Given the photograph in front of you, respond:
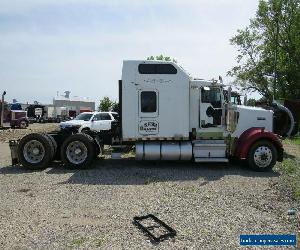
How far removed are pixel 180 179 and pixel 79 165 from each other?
139 inches

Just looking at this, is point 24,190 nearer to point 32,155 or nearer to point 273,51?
point 32,155

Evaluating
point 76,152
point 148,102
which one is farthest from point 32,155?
point 148,102

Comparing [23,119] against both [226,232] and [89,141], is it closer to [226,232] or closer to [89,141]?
[89,141]

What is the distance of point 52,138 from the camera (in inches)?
547

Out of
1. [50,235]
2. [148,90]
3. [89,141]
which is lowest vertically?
[50,235]

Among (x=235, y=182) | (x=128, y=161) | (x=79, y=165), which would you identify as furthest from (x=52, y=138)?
(x=235, y=182)

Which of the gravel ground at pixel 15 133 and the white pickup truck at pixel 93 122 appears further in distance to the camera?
the gravel ground at pixel 15 133

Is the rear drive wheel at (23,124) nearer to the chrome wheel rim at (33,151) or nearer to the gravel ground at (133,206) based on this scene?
the chrome wheel rim at (33,151)

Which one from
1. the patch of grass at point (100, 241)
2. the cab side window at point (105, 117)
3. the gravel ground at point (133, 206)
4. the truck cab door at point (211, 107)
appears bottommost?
the patch of grass at point (100, 241)

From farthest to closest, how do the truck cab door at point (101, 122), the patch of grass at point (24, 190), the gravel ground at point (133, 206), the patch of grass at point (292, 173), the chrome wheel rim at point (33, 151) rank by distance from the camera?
the truck cab door at point (101, 122) < the chrome wheel rim at point (33, 151) < the patch of grass at point (24, 190) < the patch of grass at point (292, 173) < the gravel ground at point (133, 206)

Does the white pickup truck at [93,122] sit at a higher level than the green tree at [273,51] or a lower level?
lower

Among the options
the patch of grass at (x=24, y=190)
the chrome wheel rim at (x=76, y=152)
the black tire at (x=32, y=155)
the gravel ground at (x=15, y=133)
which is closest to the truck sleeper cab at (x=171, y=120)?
the chrome wheel rim at (x=76, y=152)

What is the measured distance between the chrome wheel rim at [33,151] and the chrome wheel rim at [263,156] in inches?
269

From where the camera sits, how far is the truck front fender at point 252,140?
13.2 m
